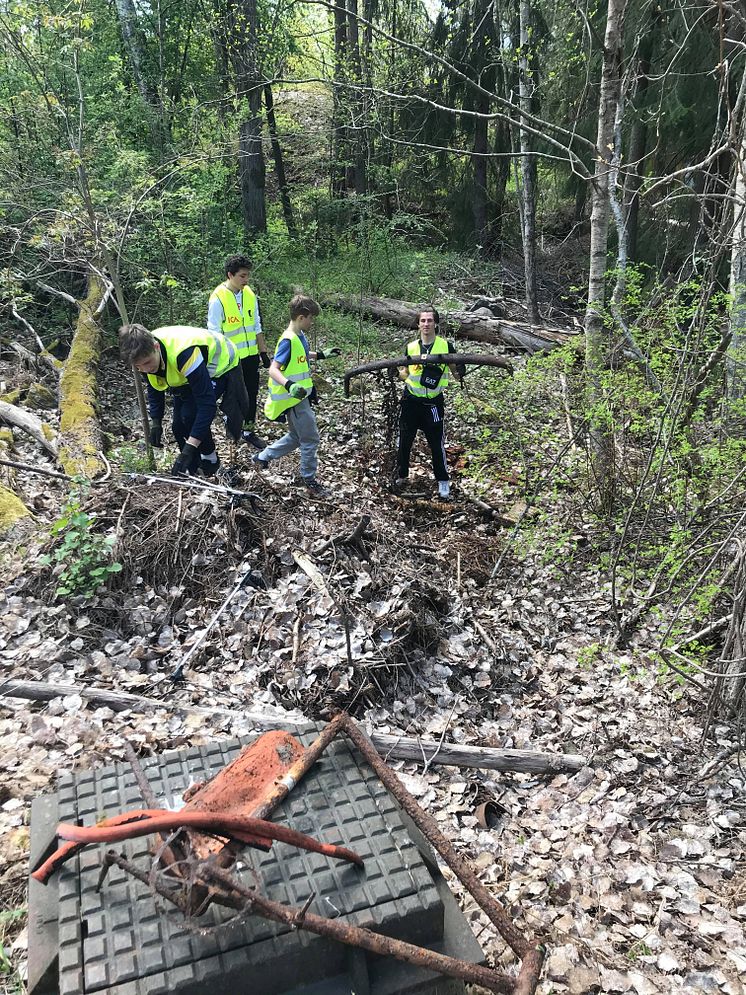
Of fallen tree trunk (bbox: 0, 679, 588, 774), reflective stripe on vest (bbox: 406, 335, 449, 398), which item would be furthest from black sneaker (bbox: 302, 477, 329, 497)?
fallen tree trunk (bbox: 0, 679, 588, 774)

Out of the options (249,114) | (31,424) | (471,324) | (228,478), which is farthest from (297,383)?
(249,114)

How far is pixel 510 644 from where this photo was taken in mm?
5625

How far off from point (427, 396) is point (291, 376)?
1.54 m

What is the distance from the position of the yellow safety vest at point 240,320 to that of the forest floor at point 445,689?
5.72 ft

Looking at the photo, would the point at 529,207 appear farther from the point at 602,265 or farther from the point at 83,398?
the point at 83,398

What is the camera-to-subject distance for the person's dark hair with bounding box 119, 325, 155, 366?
5.40m

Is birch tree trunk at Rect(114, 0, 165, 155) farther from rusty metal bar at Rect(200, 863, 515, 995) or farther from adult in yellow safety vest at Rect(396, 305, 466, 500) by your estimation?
rusty metal bar at Rect(200, 863, 515, 995)

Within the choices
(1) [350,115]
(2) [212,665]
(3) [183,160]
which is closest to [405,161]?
(1) [350,115]

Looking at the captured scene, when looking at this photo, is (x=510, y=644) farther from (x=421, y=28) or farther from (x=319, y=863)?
(x=421, y=28)

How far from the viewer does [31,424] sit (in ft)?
25.5

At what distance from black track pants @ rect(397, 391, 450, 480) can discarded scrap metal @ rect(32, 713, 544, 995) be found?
5.44m

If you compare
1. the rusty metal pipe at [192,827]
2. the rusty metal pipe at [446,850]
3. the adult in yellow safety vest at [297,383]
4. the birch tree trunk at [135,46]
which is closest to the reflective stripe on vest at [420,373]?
the adult in yellow safety vest at [297,383]

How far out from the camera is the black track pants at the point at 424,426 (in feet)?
24.2

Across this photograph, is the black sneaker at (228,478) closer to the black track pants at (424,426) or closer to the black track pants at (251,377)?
the black track pants at (251,377)
